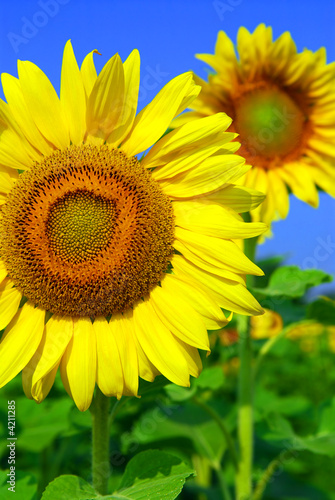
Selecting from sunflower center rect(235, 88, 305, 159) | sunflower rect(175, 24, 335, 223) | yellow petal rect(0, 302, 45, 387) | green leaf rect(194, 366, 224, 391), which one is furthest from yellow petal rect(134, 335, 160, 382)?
sunflower center rect(235, 88, 305, 159)

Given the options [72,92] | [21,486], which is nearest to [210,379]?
[21,486]

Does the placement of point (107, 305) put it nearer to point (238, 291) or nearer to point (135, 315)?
point (135, 315)

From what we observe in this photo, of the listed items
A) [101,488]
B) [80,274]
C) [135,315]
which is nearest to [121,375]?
[135,315]

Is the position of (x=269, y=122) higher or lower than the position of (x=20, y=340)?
higher

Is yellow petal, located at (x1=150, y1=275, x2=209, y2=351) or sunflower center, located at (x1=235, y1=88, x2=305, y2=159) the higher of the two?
sunflower center, located at (x1=235, y1=88, x2=305, y2=159)

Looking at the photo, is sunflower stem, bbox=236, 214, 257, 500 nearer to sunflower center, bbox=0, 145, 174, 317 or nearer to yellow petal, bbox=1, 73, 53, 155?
sunflower center, bbox=0, 145, 174, 317

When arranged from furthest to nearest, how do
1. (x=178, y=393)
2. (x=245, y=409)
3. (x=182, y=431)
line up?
(x=182, y=431) < (x=245, y=409) < (x=178, y=393)

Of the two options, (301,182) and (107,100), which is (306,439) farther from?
(107,100)
